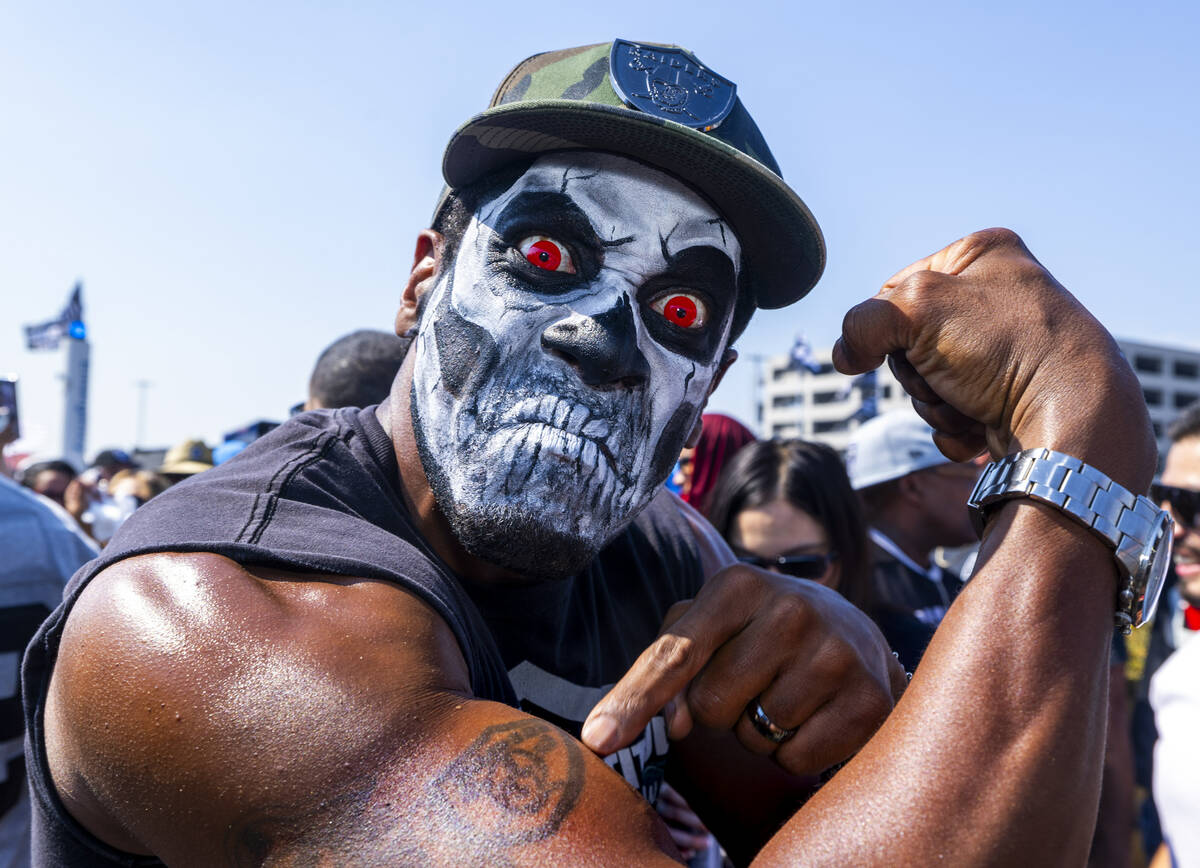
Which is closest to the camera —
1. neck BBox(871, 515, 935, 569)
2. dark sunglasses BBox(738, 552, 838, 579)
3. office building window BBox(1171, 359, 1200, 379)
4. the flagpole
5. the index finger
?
the index finger

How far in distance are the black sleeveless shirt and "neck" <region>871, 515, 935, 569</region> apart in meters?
2.79

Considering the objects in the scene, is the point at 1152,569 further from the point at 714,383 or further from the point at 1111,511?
the point at 714,383

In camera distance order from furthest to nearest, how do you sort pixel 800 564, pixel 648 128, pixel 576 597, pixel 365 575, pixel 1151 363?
1. pixel 1151 363
2. pixel 800 564
3. pixel 576 597
4. pixel 648 128
5. pixel 365 575

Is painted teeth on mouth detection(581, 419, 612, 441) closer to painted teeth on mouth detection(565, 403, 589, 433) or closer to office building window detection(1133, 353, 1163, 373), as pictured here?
painted teeth on mouth detection(565, 403, 589, 433)

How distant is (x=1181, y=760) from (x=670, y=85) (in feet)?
7.68

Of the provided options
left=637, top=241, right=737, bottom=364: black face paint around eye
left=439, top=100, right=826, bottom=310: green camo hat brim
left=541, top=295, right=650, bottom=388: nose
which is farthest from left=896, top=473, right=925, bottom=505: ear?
left=541, top=295, right=650, bottom=388: nose

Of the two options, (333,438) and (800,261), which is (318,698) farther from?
(800,261)

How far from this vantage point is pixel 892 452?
5.09 metres

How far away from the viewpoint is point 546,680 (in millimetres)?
2068

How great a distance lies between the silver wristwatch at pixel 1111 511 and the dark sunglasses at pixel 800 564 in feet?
7.88

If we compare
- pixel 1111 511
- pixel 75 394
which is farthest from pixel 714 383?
pixel 75 394

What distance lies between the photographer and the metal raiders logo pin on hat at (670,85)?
2.05 m

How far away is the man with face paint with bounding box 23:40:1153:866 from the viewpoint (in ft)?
4.40

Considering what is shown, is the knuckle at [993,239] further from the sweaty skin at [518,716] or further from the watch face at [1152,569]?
the watch face at [1152,569]
